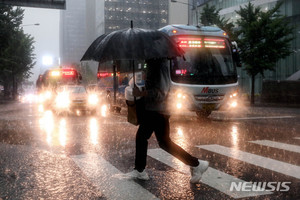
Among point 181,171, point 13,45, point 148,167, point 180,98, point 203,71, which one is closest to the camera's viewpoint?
point 181,171

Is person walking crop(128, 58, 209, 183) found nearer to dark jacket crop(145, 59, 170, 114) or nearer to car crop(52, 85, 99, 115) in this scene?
dark jacket crop(145, 59, 170, 114)

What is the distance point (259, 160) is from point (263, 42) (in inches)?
933

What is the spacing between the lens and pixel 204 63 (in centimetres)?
1286

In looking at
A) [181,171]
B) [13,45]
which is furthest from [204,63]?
[13,45]

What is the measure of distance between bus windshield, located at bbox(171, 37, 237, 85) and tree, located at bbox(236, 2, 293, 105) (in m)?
15.4

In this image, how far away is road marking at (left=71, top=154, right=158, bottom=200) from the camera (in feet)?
13.8

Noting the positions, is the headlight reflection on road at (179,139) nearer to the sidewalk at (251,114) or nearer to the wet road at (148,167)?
the wet road at (148,167)

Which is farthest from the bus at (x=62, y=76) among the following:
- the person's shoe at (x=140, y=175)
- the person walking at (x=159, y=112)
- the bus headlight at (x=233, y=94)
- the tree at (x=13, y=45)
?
the person walking at (x=159, y=112)

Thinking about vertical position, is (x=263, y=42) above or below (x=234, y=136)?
above

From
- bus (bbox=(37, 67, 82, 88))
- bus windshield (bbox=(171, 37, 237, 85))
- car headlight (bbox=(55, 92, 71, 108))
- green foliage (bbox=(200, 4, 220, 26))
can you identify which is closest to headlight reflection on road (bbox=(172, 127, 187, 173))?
bus windshield (bbox=(171, 37, 237, 85))

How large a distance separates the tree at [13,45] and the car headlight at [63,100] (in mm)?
20425

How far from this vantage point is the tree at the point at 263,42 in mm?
27500

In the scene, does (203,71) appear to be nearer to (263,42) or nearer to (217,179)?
(217,179)

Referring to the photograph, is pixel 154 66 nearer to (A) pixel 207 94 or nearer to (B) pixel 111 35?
(B) pixel 111 35
